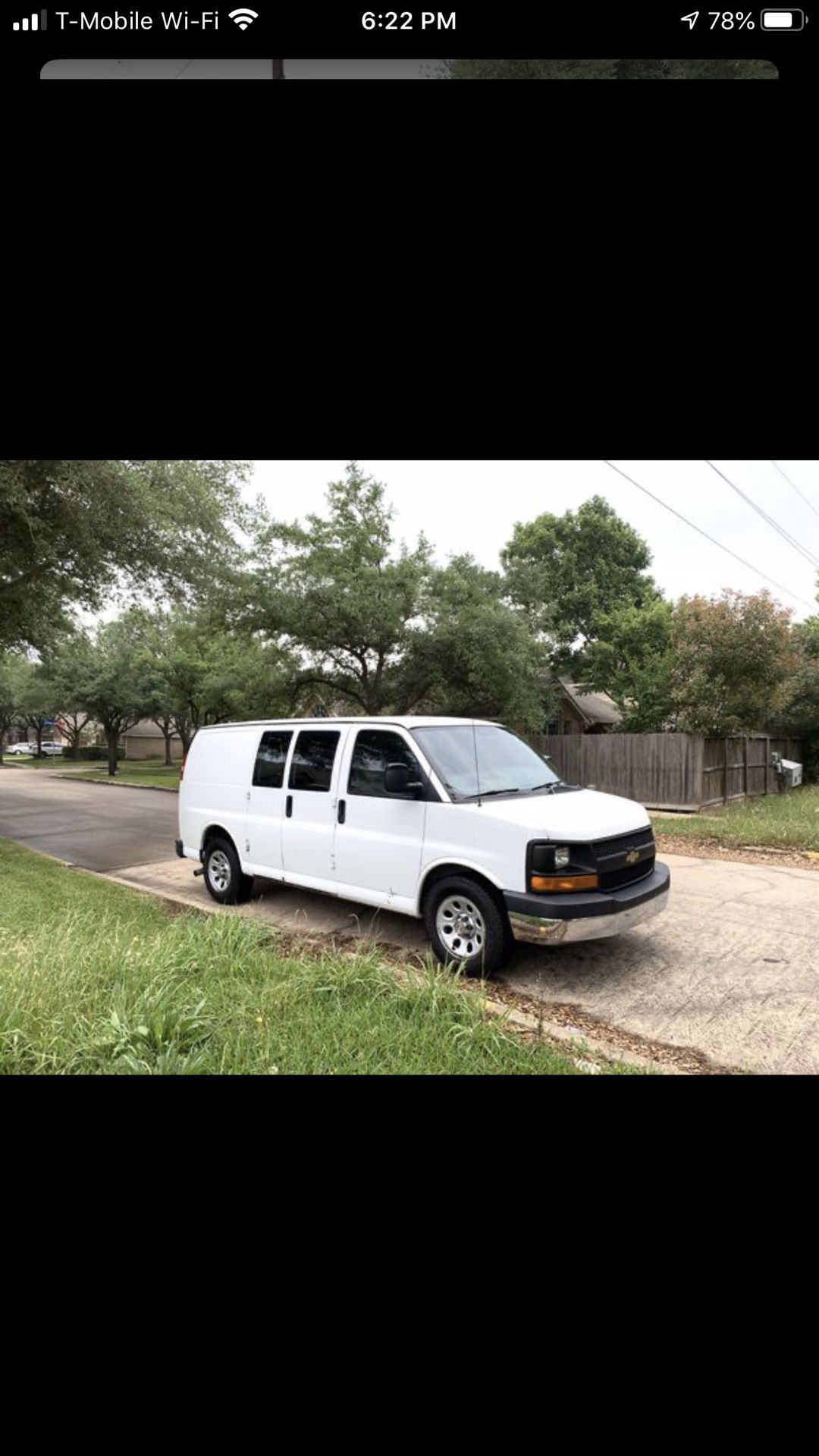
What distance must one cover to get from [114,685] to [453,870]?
7.38 m

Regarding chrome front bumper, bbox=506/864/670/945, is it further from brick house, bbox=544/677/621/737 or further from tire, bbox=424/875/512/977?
brick house, bbox=544/677/621/737

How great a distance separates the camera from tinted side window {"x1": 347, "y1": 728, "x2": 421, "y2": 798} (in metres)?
3.35

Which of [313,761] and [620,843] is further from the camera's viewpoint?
[313,761]

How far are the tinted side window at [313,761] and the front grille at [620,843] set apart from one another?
5.04ft

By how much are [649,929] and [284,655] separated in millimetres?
3658

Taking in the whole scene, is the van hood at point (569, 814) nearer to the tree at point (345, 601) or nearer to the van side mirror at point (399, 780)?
the van side mirror at point (399, 780)

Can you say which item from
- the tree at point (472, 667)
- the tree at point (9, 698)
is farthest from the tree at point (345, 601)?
the tree at point (9, 698)

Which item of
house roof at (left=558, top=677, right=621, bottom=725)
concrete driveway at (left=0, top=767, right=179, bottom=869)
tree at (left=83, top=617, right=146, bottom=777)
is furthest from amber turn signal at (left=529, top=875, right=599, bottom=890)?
tree at (left=83, top=617, right=146, bottom=777)

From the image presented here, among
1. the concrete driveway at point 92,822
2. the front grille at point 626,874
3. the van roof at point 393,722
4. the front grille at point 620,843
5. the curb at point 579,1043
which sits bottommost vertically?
the curb at point 579,1043

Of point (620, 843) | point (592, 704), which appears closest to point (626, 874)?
point (620, 843)

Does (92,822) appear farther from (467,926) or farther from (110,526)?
(467,926)

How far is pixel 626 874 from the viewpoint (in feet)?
9.80

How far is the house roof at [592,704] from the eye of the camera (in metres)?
7.53
